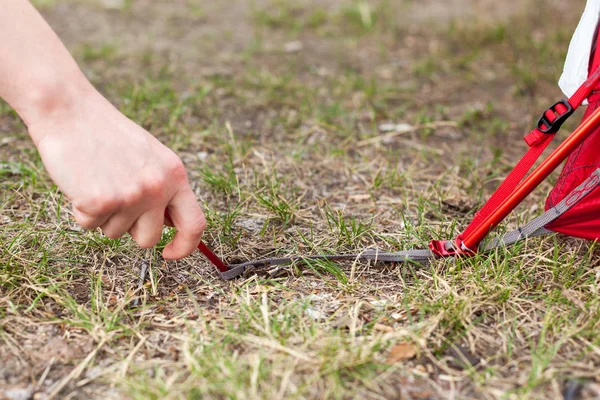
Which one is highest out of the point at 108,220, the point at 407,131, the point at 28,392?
the point at 108,220

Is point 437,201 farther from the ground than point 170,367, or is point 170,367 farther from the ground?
point 170,367

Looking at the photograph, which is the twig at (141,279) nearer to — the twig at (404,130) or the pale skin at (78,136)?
the pale skin at (78,136)

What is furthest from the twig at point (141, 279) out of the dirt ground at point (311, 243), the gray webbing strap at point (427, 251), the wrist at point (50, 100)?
the wrist at point (50, 100)

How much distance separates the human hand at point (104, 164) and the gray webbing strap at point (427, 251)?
509mm

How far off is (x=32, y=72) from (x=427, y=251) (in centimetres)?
117

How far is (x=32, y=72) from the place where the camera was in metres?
1.34

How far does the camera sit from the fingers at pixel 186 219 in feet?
4.82

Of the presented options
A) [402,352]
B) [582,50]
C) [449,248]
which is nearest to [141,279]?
[402,352]

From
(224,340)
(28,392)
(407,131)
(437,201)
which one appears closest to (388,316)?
(224,340)

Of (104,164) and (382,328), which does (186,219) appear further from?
(382,328)

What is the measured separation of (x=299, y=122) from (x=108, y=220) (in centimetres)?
157

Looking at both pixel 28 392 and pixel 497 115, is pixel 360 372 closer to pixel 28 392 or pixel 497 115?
pixel 28 392

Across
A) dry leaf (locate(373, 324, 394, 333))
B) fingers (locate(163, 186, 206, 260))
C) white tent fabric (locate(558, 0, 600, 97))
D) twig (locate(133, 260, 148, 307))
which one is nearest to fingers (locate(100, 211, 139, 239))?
fingers (locate(163, 186, 206, 260))

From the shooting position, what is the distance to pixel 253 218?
7.12 ft
